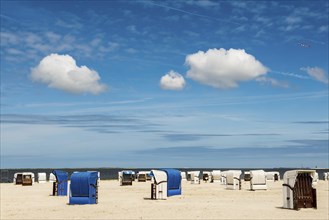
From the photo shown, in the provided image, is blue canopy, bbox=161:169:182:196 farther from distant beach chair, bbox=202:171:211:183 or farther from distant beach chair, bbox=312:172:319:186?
distant beach chair, bbox=202:171:211:183

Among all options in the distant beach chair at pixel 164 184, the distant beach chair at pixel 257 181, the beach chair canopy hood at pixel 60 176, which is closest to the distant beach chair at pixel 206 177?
the distant beach chair at pixel 257 181

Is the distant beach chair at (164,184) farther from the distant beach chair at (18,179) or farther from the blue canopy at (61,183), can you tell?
the distant beach chair at (18,179)

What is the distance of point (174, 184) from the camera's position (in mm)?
32156

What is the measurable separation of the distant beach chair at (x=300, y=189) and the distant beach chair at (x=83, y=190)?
10.9 metres

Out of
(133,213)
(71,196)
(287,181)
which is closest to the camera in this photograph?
(133,213)

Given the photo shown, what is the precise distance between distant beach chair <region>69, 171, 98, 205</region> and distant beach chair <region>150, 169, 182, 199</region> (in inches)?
179

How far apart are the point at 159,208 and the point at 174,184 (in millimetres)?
9229

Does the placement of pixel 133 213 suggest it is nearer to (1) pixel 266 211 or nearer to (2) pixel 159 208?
(2) pixel 159 208

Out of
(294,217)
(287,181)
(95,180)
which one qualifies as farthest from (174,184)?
(294,217)

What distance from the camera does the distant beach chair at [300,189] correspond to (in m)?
22.4

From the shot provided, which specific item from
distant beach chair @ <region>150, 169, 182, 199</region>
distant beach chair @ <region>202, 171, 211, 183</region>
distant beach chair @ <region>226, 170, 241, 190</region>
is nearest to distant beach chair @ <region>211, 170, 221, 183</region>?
distant beach chair @ <region>202, 171, 211, 183</region>

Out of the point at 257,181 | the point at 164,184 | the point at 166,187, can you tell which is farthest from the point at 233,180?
the point at 164,184

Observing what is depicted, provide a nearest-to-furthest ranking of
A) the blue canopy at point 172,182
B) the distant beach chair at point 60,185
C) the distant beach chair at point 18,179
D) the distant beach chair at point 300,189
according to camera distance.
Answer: the distant beach chair at point 300,189, the blue canopy at point 172,182, the distant beach chair at point 60,185, the distant beach chair at point 18,179

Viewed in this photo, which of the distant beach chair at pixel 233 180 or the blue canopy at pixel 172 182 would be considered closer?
the blue canopy at pixel 172 182
